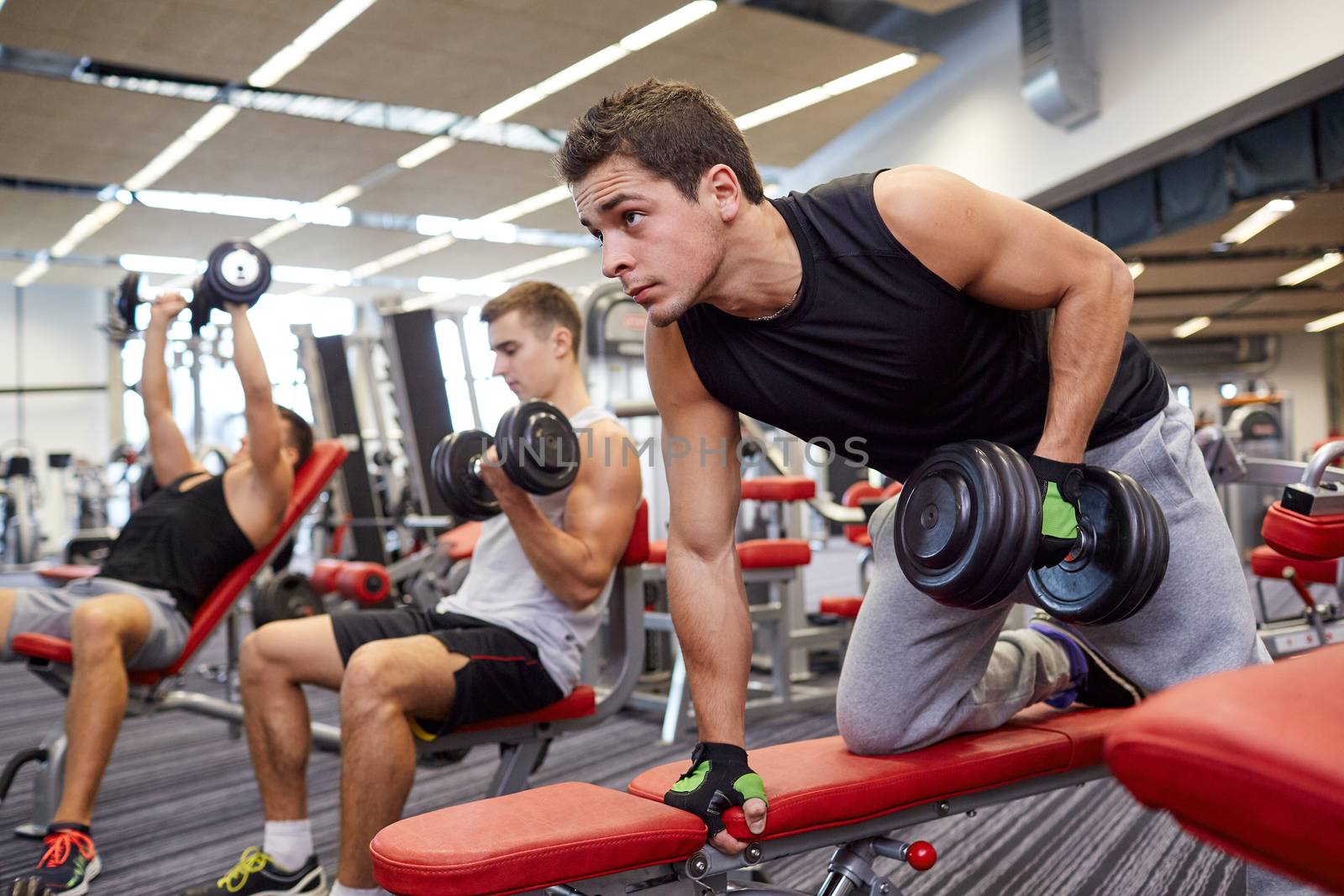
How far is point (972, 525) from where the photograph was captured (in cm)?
109

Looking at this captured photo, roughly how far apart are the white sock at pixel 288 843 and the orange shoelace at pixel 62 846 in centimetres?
48

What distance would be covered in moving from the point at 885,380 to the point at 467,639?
915 mm

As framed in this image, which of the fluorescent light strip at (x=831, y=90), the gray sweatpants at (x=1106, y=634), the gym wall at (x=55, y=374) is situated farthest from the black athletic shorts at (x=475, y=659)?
the gym wall at (x=55, y=374)

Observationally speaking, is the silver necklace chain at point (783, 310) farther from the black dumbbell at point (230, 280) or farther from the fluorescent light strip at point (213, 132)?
the fluorescent light strip at point (213, 132)

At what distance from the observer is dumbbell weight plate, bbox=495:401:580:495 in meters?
1.74

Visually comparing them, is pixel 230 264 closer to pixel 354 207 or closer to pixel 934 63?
pixel 934 63

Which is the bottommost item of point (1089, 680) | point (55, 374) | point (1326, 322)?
point (1089, 680)

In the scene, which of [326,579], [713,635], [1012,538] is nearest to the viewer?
[1012,538]

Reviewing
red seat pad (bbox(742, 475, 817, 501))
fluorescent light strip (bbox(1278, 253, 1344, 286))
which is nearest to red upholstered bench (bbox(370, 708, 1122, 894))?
red seat pad (bbox(742, 475, 817, 501))

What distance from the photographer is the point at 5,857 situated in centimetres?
224

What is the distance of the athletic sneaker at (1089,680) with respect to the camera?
165 centimetres

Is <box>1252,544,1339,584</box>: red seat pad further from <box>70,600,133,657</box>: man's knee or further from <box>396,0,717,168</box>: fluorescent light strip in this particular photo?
<box>396,0,717,168</box>: fluorescent light strip

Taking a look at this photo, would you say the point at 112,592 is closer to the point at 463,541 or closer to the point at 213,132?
the point at 463,541

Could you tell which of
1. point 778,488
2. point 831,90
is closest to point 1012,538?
point 778,488
